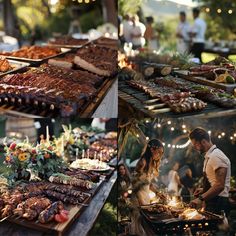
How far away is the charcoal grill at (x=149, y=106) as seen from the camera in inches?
103

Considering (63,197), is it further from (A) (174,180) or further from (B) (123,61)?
(B) (123,61)

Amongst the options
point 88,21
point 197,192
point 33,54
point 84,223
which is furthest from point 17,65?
point 88,21

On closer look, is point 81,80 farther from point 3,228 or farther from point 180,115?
point 3,228

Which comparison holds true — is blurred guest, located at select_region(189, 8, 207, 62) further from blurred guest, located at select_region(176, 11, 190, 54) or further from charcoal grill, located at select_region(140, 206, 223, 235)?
charcoal grill, located at select_region(140, 206, 223, 235)

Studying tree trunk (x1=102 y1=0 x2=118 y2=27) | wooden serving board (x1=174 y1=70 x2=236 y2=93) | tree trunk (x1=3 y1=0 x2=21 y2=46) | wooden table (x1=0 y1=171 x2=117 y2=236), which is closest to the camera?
wooden serving board (x1=174 y1=70 x2=236 y2=93)

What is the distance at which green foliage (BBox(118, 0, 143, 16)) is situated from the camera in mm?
2934

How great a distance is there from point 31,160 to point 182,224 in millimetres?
1281

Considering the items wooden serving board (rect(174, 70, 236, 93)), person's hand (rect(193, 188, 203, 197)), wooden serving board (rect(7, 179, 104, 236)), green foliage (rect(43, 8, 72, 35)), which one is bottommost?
wooden serving board (rect(7, 179, 104, 236))

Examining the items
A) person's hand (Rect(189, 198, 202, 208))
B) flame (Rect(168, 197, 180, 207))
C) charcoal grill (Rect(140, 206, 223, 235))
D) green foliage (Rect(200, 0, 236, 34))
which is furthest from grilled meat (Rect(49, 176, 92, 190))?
green foliage (Rect(200, 0, 236, 34))

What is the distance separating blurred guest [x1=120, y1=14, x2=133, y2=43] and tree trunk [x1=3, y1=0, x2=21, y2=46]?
1.59m

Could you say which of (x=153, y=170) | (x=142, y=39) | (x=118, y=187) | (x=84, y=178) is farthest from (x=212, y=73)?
(x=84, y=178)

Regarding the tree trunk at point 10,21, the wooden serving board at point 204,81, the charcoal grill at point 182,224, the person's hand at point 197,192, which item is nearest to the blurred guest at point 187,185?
the person's hand at point 197,192

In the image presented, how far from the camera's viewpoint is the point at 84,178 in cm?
355

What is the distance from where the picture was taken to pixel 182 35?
3.08 meters
